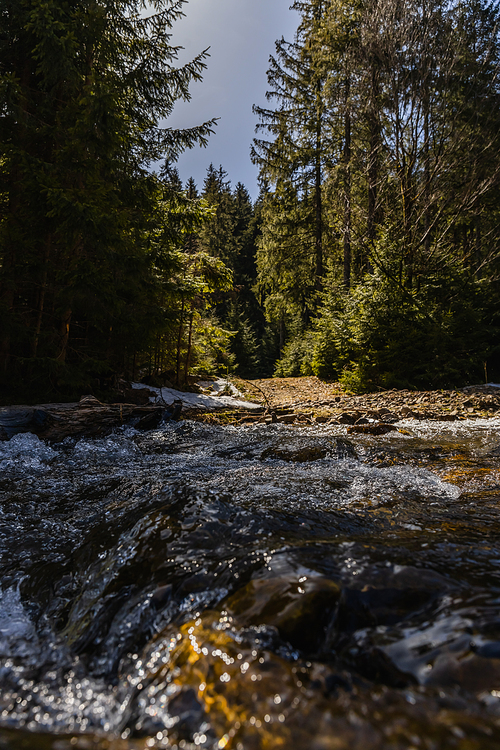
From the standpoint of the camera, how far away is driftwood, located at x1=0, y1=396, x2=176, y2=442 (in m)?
5.44

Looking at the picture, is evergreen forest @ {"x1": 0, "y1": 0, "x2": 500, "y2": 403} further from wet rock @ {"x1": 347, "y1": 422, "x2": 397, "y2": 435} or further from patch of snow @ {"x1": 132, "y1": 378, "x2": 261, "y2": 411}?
wet rock @ {"x1": 347, "y1": 422, "x2": 397, "y2": 435}

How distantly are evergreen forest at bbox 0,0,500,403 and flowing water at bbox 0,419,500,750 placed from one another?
5854mm

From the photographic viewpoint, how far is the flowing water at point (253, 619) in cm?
105

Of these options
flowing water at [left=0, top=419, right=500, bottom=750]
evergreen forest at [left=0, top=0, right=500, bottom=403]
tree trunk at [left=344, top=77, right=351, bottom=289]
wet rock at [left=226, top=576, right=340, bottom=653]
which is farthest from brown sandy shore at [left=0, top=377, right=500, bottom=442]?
tree trunk at [left=344, top=77, right=351, bottom=289]

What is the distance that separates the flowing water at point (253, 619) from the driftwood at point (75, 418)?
237cm

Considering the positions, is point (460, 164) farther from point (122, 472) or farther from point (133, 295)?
point (122, 472)

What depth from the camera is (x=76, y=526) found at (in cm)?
279

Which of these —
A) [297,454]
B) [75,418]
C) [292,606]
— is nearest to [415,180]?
[297,454]

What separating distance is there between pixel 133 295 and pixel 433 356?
8.11 m

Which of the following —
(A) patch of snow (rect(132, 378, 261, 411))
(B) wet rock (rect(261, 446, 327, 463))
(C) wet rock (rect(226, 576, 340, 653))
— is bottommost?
(B) wet rock (rect(261, 446, 327, 463))

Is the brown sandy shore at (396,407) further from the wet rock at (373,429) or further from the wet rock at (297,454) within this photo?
the wet rock at (297,454)

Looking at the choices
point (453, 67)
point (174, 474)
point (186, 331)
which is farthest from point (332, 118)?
point (174, 474)

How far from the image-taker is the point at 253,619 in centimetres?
144

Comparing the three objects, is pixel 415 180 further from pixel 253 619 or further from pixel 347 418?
pixel 253 619
